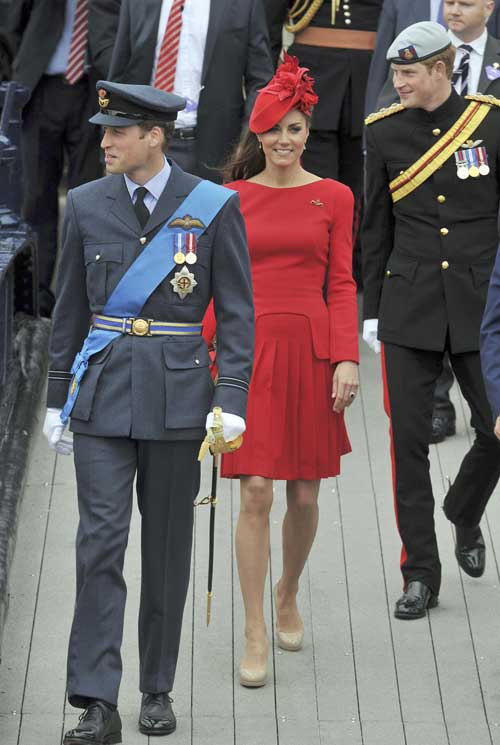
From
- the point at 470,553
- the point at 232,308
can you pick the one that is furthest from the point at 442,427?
the point at 232,308

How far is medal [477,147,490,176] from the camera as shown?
610 centimetres

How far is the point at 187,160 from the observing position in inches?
327

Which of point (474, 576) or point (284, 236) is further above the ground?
point (284, 236)

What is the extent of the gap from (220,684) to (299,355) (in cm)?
110

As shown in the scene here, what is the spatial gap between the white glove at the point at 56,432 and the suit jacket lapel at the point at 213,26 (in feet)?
11.0

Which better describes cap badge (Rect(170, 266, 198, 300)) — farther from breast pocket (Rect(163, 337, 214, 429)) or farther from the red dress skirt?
the red dress skirt

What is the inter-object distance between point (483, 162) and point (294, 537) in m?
1.47

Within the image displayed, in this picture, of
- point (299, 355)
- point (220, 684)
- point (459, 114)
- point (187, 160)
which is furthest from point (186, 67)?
point (220, 684)

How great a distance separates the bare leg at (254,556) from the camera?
5.65 metres

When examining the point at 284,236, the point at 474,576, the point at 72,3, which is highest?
the point at 284,236

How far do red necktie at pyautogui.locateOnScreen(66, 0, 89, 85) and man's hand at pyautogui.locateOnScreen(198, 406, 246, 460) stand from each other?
4283 mm

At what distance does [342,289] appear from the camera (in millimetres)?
5812

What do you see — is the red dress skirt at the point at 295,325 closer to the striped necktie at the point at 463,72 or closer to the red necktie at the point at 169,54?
the striped necktie at the point at 463,72

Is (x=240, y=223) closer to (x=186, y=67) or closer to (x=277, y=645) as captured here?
(x=277, y=645)
